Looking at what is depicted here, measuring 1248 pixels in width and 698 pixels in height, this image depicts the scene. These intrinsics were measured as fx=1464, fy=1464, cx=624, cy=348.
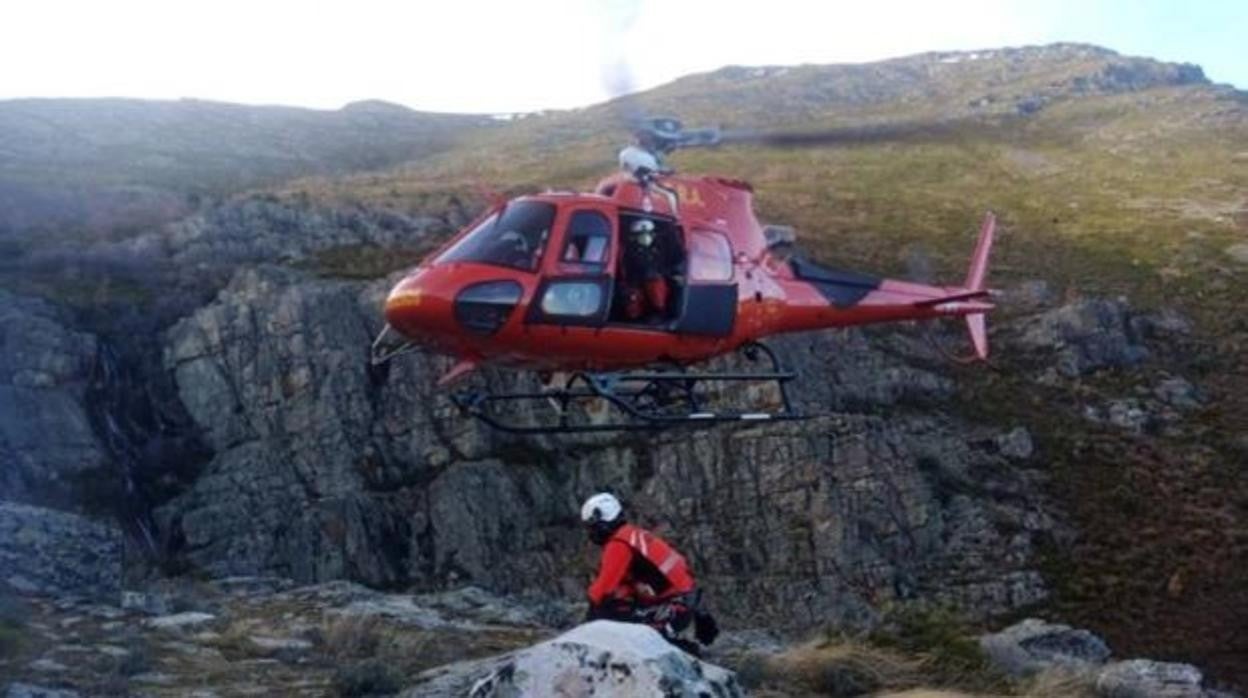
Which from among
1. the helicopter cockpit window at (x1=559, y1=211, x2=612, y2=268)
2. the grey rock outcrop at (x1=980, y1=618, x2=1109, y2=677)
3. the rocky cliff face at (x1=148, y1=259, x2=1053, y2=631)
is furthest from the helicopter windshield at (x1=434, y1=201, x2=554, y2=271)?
the rocky cliff face at (x1=148, y1=259, x2=1053, y2=631)

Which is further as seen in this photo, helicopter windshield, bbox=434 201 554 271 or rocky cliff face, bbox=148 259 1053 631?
rocky cliff face, bbox=148 259 1053 631

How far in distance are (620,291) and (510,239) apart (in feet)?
4.24

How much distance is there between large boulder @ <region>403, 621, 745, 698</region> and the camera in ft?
24.6

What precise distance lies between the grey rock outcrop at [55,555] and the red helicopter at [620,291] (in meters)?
4.76

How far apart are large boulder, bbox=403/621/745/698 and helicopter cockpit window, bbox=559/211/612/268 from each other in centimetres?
705

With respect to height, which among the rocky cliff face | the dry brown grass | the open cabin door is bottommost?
the rocky cliff face

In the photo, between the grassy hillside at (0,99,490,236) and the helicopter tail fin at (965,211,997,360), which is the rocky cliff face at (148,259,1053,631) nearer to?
the helicopter tail fin at (965,211,997,360)

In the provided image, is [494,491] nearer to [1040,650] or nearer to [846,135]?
[1040,650]

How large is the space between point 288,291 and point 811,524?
38.5ft

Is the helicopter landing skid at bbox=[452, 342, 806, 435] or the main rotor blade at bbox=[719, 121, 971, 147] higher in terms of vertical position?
the main rotor blade at bbox=[719, 121, 971, 147]

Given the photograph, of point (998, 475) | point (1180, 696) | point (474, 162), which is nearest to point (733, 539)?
point (998, 475)

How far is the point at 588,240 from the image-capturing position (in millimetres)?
14719

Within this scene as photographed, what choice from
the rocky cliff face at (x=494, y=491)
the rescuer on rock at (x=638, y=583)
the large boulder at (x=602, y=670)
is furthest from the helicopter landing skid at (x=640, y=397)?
the rocky cliff face at (x=494, y=491)

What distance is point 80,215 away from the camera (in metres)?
40.8
